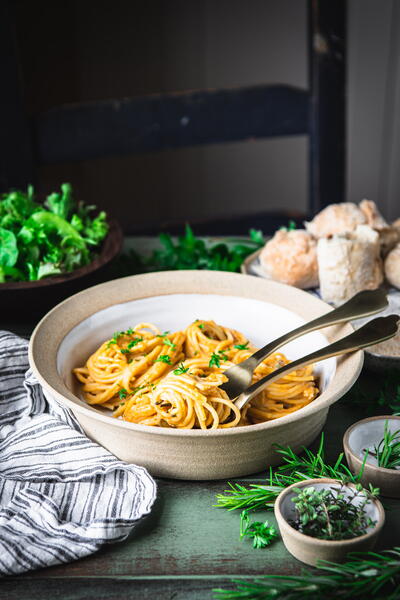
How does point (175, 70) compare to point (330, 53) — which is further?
point (175, 70)

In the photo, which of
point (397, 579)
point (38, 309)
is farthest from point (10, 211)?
point (397, 579)

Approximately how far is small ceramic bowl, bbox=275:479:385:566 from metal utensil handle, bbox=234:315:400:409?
340 mm

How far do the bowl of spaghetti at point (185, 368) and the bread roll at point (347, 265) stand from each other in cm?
23

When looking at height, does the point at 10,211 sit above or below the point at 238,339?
above

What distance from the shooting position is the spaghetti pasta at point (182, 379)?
1619mm

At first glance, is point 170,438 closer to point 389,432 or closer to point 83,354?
point 389,432

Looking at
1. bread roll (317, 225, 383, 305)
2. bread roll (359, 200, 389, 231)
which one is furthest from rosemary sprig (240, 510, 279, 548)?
bread roll (359, 200, 389, 231)

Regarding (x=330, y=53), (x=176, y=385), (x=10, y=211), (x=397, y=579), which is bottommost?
(x=397, y=579)

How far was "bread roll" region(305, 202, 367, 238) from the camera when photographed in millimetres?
2441

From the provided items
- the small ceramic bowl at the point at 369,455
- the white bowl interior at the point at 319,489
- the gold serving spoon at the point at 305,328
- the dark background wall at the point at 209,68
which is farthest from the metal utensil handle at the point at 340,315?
the dark background wall at the point at 209,68

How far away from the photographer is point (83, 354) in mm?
1994

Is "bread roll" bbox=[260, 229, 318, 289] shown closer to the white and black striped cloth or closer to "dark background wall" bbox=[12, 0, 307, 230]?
the white and black striped cloth

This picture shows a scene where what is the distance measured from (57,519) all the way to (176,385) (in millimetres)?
424

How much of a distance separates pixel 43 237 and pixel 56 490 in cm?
114
